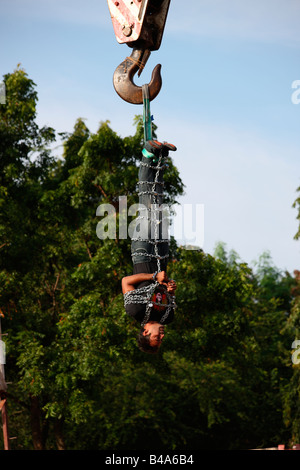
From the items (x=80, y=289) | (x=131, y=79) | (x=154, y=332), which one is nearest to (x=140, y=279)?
(x=154, y=332)

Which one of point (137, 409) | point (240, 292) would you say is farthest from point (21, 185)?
point (137, 409)

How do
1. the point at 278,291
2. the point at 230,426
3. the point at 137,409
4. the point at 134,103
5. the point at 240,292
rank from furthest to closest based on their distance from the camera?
the point at 278,291, the point at 230,426, the point at 137,409, the point at 240,292, the point at 134,103

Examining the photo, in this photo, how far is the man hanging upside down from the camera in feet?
19.4

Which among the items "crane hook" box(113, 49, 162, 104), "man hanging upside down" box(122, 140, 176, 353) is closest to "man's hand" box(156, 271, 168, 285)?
"man hanging upside down" box(122, 140, 176, 353)

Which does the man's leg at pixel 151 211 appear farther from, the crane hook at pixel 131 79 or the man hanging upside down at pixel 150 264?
the crane hook at pixel 131 79

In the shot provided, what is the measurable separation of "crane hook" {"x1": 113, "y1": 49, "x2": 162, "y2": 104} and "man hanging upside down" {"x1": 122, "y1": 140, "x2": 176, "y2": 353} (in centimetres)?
45

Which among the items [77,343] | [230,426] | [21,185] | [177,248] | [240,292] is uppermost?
[21,185]

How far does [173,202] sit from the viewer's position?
48.1 feet

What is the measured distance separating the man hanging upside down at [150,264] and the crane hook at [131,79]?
1.46ft

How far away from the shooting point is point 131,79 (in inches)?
246

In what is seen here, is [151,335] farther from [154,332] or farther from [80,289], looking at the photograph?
[80,289]

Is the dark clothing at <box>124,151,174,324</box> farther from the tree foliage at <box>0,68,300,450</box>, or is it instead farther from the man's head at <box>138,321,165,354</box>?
the tree foliage at <box>0,68,300,450</box>

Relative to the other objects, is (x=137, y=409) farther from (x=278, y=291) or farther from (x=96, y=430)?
(x=278, y=291)
